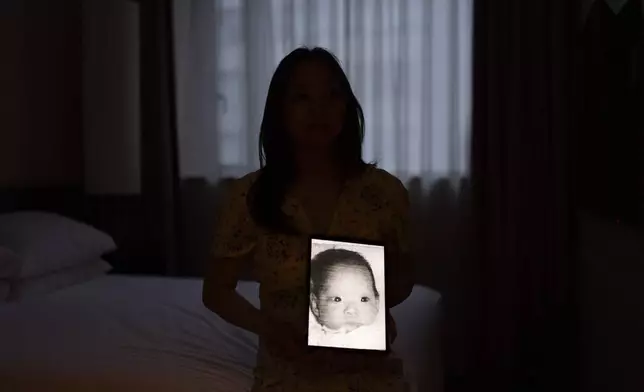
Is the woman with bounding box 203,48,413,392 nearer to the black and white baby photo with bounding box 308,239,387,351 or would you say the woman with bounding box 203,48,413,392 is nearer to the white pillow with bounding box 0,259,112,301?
the black and white baby photo with bounding box 308,239,387,351

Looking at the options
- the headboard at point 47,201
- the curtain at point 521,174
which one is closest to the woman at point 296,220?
the curtain at point 521,174

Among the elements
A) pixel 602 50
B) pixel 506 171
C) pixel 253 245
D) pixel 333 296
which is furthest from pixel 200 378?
pixel 506 171

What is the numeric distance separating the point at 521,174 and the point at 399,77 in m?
0.70

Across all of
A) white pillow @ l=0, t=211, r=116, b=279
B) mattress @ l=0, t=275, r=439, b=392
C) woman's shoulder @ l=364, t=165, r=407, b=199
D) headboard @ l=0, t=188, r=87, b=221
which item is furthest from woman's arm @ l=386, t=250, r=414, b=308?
headboard @ l=0, t=188, r=87, b=221

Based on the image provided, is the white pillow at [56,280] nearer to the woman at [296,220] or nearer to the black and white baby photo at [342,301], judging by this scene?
the woman at [296,220]

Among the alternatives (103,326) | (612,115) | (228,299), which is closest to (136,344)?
(103,326)

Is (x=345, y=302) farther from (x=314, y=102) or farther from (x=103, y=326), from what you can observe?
(x=103, y=326)

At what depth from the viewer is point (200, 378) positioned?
157cm

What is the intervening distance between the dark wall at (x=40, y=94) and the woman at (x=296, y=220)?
208 cm

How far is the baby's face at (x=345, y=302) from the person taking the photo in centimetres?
108

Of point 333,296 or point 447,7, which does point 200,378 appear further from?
point 447,7

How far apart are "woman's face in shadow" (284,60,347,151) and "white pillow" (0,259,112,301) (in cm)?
167

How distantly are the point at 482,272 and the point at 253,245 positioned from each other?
6.47 ft

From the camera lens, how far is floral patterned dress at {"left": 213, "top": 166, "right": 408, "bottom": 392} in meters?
1.19
